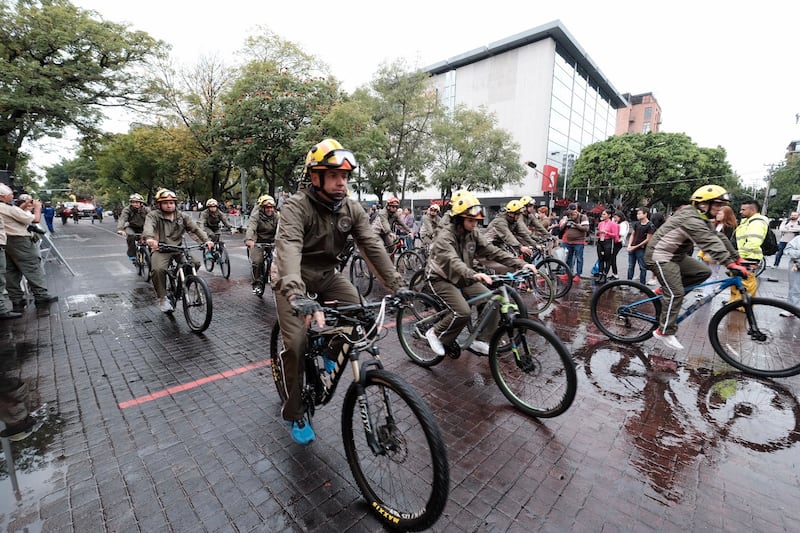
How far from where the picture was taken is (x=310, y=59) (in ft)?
74.9

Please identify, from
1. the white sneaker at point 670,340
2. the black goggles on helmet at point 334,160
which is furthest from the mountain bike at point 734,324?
the black goggles on helmet at point 334,160

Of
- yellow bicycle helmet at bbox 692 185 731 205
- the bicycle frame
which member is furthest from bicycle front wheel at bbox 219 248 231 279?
yellow bicycle helmet at bbox 692 185 731 205

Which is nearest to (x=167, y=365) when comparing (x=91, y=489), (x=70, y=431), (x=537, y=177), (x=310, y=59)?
(x=70, y=431)

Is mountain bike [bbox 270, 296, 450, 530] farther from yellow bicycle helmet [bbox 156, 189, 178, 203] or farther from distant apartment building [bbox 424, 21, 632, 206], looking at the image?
distant apartment building [bbox 424, 21, 632, 206]

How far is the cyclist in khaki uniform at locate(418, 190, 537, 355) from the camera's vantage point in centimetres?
409

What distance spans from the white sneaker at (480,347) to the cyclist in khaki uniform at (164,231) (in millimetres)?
4156

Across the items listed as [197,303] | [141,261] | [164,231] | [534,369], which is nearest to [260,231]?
[164,231]

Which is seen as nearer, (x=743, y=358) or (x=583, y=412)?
(x=583, y=412)

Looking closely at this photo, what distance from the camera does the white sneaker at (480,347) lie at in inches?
170

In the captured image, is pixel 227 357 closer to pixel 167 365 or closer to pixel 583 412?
pixel 167 365

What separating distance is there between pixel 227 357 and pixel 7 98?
17.7 meters

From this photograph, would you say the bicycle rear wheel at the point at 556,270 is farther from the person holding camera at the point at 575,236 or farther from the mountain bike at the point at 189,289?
the mountain bike at the point at 189,289

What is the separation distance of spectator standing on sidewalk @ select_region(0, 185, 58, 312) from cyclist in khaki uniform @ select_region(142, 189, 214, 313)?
242 cm

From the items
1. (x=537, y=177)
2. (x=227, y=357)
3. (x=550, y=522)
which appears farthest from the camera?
(x=537, y=177)
